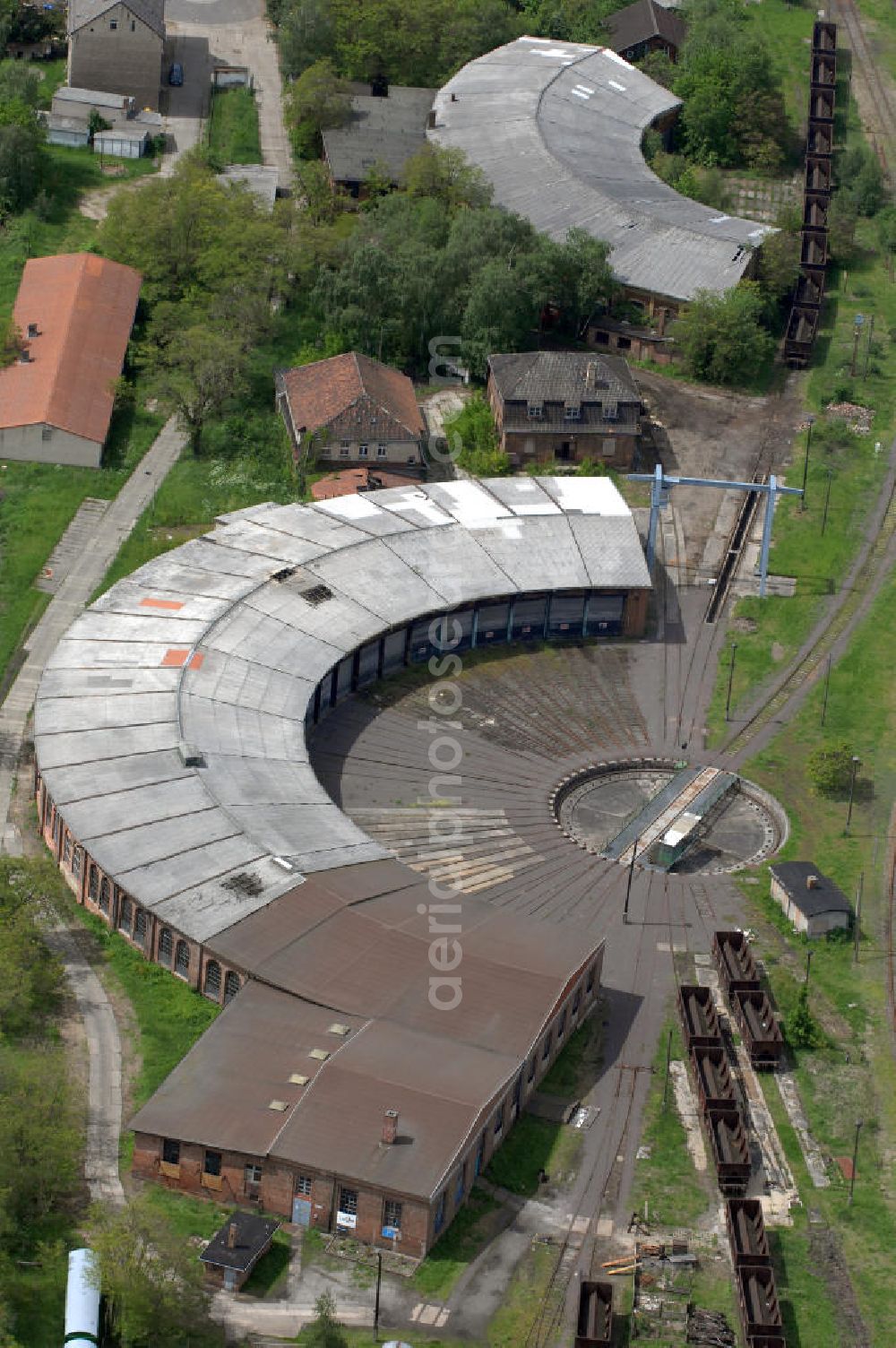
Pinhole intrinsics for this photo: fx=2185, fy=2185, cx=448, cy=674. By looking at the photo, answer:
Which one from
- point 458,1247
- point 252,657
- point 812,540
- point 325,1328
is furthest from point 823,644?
point 325,1328

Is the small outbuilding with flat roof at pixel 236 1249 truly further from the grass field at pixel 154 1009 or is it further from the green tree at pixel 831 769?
the green tree at pixel 831 769

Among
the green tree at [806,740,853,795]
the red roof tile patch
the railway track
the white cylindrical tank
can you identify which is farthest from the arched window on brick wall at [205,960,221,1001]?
the red roof tile patch

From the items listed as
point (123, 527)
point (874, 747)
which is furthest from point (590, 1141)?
point (123, 527)

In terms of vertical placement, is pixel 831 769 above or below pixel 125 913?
above

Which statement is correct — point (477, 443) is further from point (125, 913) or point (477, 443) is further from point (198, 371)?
point (125, 913)

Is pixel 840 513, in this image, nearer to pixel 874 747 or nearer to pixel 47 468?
pixel 874 747

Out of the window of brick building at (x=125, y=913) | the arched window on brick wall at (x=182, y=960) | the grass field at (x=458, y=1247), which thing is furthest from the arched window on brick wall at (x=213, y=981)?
the grass field at (x=458, y=1247)

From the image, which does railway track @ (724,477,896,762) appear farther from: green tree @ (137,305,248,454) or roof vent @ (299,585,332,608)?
green tree @ (137,305,248,454)
